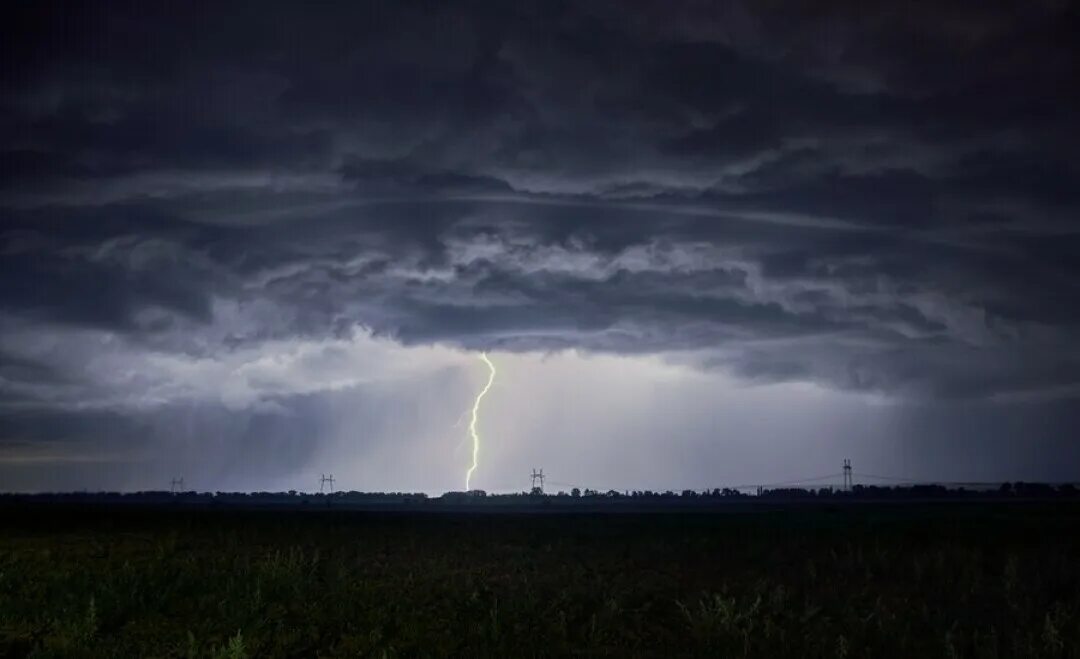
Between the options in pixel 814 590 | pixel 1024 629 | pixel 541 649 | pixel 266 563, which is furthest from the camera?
pixel 266 563

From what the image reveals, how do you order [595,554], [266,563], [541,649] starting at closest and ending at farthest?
[541,649] < [266,563] < [595,554]

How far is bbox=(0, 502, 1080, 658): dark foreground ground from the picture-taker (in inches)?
750

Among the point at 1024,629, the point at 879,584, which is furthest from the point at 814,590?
the point at 1024,629

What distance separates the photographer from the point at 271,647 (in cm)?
1881

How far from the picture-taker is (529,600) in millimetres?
22016

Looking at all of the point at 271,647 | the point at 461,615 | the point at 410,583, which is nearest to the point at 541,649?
the point at 461,615

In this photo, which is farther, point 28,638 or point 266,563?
point 266,563

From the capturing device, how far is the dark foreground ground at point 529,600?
62.5ft

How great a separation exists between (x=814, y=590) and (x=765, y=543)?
1044 centimetres

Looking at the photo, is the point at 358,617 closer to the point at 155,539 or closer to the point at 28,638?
the point at 28,638

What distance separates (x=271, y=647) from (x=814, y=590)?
501 inches

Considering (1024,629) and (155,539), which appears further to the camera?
(155,539)

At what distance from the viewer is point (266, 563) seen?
27.1 m

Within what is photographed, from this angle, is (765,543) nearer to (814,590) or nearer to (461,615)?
(814,590)
